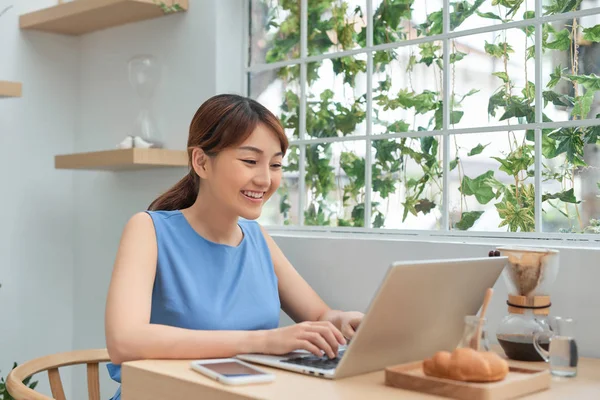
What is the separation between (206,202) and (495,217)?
88cm

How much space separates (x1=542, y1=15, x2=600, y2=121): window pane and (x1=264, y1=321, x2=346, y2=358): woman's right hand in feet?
3.32

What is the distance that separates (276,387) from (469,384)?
34 cm

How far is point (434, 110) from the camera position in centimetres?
255

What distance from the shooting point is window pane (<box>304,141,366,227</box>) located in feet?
9.09

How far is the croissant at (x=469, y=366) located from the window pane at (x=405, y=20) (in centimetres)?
140

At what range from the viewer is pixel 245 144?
6.64 ft

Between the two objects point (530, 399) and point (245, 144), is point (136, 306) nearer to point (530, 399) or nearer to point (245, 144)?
point (245, 144)

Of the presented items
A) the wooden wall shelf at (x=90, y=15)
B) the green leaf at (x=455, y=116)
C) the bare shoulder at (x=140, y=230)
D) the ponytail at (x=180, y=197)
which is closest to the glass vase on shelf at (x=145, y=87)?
the wooden wall shelf at (x=90, y=15)

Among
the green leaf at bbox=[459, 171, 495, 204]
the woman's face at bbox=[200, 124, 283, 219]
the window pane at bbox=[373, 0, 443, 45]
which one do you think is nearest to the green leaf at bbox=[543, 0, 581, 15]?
the window pane at bbox=[373, 0, 443, 45]

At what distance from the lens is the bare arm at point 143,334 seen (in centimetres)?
171

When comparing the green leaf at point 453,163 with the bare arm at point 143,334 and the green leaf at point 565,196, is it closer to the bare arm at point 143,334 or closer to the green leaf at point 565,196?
the green leaf at point 565,196

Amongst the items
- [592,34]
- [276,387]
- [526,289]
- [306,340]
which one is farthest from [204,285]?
[592,34]

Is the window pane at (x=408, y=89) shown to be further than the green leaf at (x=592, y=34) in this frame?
Yes

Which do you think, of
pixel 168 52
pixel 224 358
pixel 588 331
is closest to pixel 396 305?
pixel 224 358
